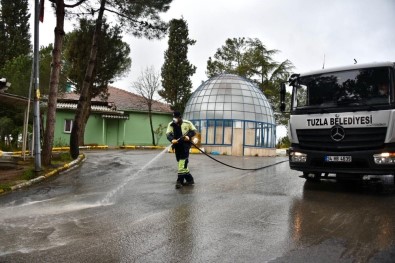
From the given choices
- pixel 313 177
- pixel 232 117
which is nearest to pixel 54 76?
pixel 313 177

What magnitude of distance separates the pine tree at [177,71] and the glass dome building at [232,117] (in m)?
7.18

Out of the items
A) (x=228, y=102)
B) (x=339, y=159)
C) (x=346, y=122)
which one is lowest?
(x=339, y=159)

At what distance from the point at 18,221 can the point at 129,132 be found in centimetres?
2908

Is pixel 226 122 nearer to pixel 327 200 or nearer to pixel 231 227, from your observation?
pixel 327 200

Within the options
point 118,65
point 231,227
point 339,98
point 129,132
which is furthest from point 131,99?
point 231,227

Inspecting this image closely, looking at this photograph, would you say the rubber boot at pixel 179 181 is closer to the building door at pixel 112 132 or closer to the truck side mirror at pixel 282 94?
the truck side mirror at pixel 282 94

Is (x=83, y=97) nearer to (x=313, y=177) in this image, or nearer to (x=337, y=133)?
(x=313, y=177)

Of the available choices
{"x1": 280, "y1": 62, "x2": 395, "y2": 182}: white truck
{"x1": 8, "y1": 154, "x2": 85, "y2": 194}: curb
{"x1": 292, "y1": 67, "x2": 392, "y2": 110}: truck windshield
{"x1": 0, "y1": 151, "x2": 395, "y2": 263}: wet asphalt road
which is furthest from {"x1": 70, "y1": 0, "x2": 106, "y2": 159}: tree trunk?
{"x1": 280, "y1": 62, "x2": 395, "y2": 182}: white truck

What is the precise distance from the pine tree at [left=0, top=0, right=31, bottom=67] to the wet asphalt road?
3621cm

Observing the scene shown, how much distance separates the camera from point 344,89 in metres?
8.36

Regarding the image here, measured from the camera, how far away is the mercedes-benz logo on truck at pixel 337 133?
26.2 feet

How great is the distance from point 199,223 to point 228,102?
77.6ft

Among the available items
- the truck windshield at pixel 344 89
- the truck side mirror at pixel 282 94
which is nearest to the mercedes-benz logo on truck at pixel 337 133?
the truck windshield at pixel 344 89

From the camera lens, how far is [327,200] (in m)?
7.43
